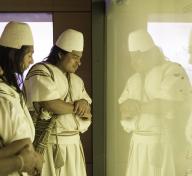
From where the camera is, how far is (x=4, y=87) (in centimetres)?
104

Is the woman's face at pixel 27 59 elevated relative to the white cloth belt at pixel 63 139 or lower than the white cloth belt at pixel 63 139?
elevated

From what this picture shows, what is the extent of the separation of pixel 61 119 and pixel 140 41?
0.53m

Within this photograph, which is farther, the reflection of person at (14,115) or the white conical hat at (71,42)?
the white conical hat at (71,42)

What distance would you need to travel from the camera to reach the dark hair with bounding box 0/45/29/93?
3.55 feet

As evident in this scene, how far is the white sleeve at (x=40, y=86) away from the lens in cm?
143

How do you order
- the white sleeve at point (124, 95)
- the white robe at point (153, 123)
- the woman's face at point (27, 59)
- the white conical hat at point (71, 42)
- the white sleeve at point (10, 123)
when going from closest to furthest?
the white sleeve at point (10, 123) < the woman's face at point (27, 59) < the white robe at point (153, 123) < the white conical hat at point (71, 42) < the white sleeve at point (124, 95)

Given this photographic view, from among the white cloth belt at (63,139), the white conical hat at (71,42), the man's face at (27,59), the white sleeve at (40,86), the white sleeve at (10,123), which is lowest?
the white cloth belt at (63,139)

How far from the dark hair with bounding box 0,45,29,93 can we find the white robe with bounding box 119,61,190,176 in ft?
1.85

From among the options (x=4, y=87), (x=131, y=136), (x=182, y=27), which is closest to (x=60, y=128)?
(x=131, y=136)

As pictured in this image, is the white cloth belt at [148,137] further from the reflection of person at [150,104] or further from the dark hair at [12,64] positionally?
the dark hair at [12,64]

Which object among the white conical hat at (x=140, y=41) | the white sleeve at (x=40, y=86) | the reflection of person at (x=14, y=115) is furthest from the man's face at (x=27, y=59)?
the white conical hat at (x=140, y=41)

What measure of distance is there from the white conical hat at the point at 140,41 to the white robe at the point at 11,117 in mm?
693

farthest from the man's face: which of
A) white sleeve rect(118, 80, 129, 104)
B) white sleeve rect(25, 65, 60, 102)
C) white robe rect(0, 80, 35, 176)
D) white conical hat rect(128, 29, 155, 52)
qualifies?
white sleeve rect(118, 80, 129, 104)

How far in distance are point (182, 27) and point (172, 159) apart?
527 millimetres
